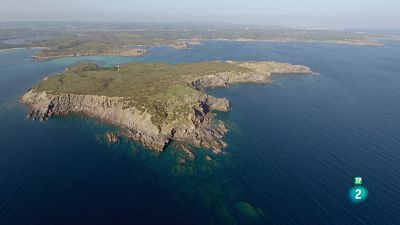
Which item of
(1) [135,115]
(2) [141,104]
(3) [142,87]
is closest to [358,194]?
(1) [135,115]

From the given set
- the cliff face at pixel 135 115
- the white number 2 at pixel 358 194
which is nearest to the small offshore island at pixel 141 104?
the cliff face at pixel 135 115

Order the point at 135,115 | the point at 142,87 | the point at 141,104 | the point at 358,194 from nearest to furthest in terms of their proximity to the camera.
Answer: the point at 358,194, the point at 135,115, the point at 141,104, the point at 142,87

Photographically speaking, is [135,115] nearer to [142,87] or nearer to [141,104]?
[141,104]

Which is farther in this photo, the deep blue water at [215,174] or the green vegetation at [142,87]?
the green vegetation at [142,87]

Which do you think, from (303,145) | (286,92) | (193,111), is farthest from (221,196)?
(286,92)

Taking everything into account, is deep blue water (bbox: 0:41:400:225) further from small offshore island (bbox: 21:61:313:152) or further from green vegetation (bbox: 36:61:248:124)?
green vegetation (bbox: 36:61:248:124)

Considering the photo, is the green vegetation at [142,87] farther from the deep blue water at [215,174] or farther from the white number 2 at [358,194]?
the white number 2 at [358,194]

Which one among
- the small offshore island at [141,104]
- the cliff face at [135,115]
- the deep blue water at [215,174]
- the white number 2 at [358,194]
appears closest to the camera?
the deep blue water at [215,174]
